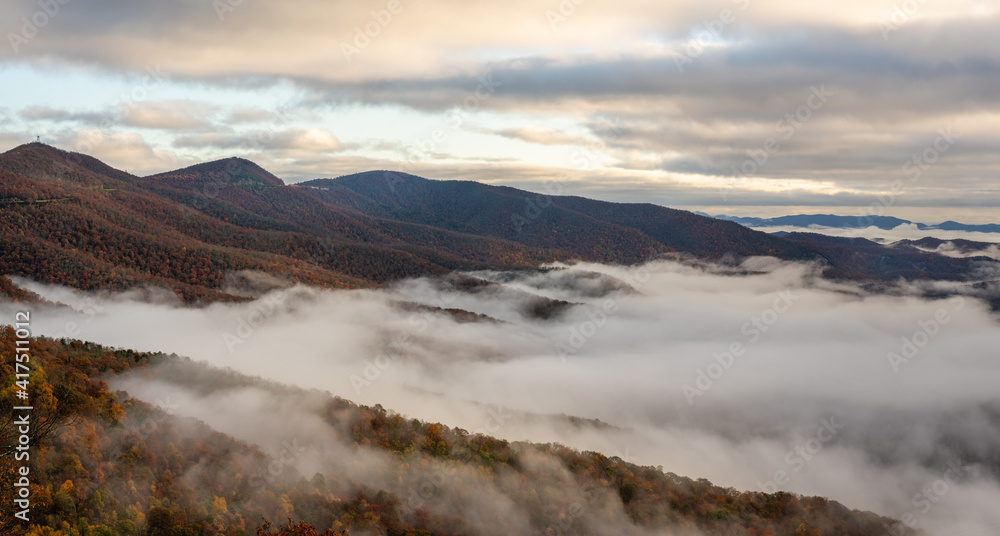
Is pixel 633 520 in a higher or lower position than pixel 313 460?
lower

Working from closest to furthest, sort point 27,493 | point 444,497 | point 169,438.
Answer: point 27,493 < point 169,438 < point 444,497

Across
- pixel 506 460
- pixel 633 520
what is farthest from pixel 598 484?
pixel 506 460

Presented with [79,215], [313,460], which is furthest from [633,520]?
[79,215]

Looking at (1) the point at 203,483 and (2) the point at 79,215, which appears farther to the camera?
(2) the point at 79,215

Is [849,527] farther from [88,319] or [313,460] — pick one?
[88,319]

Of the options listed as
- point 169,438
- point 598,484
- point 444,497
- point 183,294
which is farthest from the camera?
point 183,294

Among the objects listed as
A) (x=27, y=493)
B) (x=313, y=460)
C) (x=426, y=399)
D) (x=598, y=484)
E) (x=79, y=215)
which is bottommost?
(x=426, y=399)
